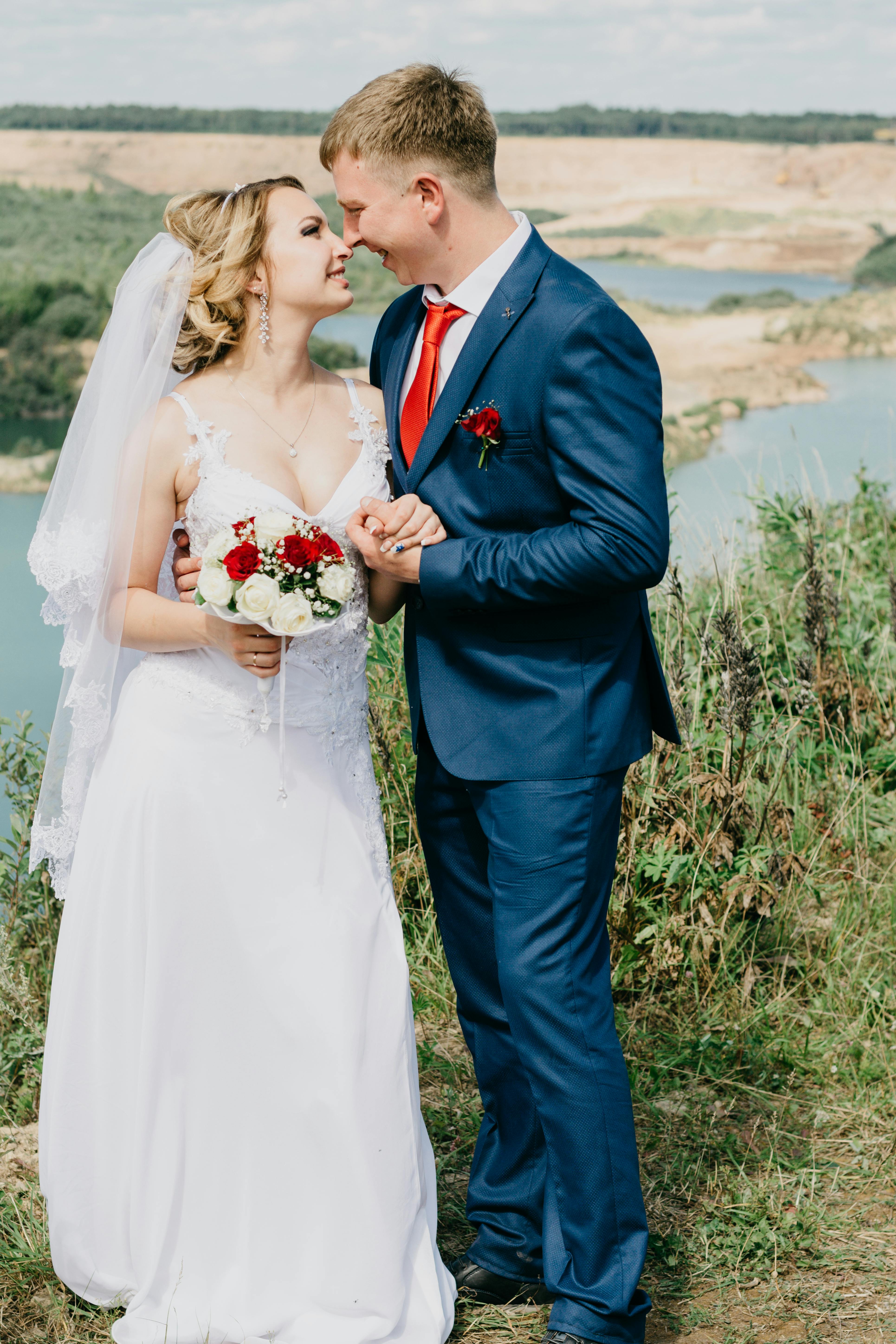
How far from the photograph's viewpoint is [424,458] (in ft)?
8.34

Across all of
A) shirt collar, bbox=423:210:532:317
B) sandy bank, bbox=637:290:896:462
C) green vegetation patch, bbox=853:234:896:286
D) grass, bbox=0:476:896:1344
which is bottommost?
grass, bbox=0:476:896:1344

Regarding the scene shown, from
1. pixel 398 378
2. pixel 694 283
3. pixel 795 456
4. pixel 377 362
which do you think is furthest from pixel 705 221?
pixel 398 378

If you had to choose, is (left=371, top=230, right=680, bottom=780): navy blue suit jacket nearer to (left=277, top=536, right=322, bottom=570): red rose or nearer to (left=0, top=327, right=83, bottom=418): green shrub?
(left=277, top=536, right=322, bottom=570): red rose

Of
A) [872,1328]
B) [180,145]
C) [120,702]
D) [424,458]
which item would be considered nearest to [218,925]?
[120,702]

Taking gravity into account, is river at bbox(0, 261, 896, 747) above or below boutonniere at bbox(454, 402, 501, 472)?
above

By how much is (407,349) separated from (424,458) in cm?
37

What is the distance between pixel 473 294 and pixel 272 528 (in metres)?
0.67

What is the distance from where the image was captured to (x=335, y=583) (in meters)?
2.38

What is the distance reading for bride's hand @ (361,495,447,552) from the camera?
2.49m

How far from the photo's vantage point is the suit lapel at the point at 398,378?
2.73m

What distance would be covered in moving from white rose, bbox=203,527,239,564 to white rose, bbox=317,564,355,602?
18 cm

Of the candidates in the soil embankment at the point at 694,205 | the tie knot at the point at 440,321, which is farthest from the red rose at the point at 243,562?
the soil embankment at the point at 694,205

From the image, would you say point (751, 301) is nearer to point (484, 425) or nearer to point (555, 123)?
point (555, 123)

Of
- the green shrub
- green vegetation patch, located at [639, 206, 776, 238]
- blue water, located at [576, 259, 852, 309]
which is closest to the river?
blue water, located at [576, 259, 852, 309]
